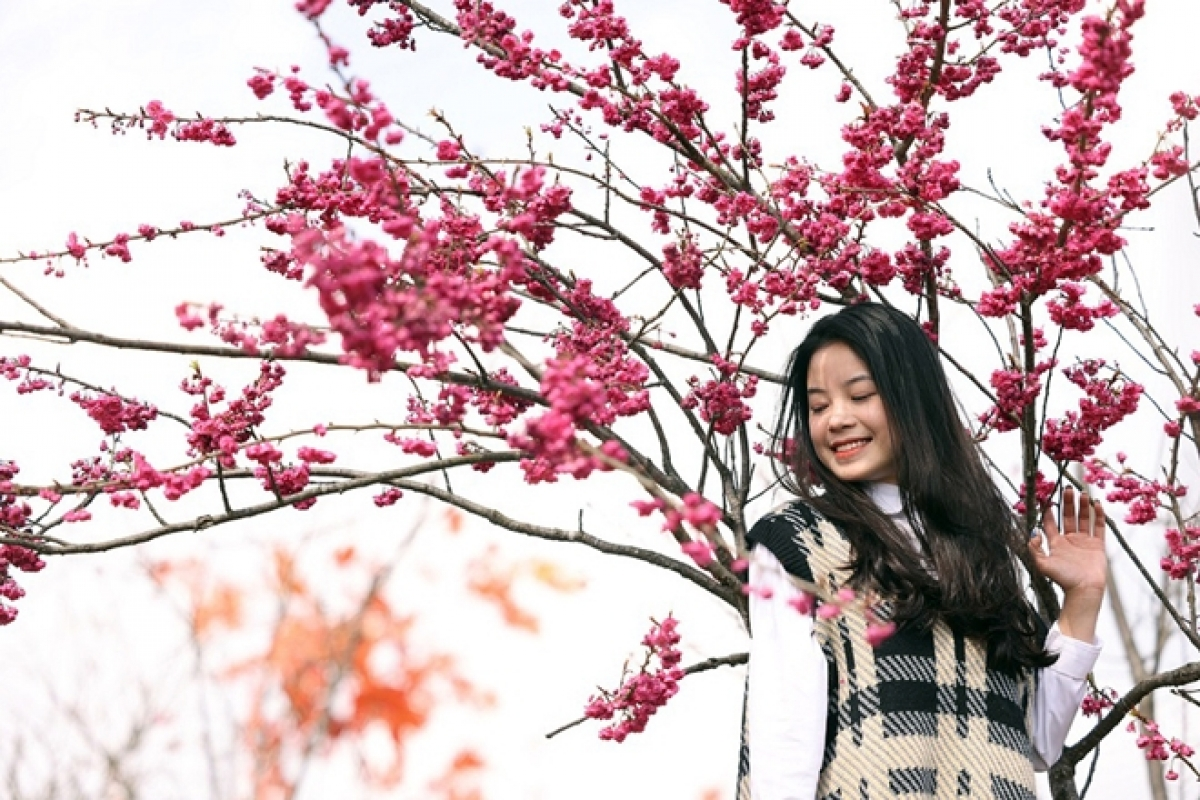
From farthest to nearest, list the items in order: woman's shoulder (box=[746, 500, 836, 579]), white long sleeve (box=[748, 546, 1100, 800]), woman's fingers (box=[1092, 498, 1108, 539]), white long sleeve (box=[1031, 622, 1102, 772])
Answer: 1. woman's fingers (box=[1092, 498, 1108, 539])
2. white long sleeve (box=[1031, 622, 1102, 772])
3. woman's shoulder (box=[746, 500, 836, 579])
4. white long sleeve (box=[748, 546, 1100, 800])

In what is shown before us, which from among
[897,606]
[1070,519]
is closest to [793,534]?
[897,606]

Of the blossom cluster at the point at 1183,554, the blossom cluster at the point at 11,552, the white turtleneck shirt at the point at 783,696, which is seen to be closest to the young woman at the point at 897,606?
the white turtleneck shirt at the point at 783,696

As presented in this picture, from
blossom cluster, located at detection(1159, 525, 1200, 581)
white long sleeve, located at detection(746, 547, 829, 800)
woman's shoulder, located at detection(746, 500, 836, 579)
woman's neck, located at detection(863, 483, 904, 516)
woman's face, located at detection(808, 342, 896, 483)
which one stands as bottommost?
white long sleeve, located at detection(746, 547, 829, 800)

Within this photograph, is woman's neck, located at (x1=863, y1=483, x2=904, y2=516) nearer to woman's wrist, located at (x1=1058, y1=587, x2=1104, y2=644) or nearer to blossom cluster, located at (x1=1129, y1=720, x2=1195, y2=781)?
woman's wrist, located at (x1=1058, y1=587, x2=1104, y2=644)

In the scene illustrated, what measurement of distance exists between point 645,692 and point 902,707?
2.84 ft

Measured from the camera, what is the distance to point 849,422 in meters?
2.26

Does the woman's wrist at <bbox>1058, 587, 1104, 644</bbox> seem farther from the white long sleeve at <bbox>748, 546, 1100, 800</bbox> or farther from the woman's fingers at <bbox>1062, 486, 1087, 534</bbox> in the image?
the white long sleeve at <bbox>748, 546, 1100, 800</bbox>

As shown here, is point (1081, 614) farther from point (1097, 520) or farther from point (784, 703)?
point (784, 703)

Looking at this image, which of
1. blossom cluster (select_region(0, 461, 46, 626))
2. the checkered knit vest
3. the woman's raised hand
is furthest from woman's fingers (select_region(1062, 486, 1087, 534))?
blossom cluster (select_region(0, 461, 46, 626))

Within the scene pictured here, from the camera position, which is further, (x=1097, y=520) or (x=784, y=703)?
(x=1097, y=520)

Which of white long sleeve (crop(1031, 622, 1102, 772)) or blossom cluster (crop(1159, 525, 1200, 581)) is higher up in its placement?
blossom cluster (crop(1159, 525, 1200, 581))

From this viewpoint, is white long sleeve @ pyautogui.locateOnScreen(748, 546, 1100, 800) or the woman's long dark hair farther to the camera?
the woman's long dark hair

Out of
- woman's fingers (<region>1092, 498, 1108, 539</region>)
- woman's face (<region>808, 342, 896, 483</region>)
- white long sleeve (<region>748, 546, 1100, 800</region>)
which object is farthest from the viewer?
woman's fingers (<region>1092, 498, 1108, 539</region>)

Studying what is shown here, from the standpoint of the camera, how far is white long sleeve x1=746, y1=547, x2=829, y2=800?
75.0 inches
